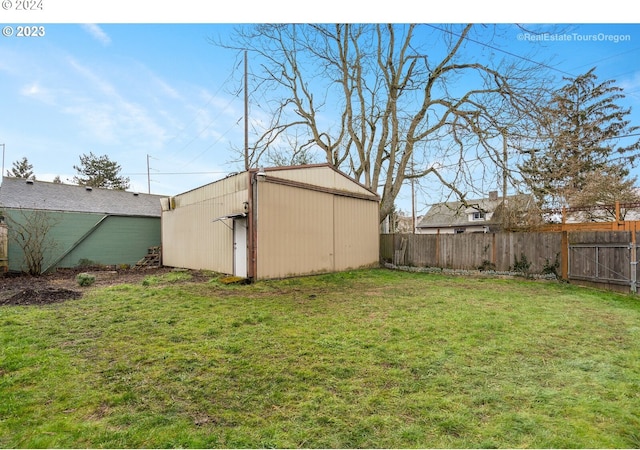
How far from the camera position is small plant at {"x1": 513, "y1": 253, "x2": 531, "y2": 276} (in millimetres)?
8852

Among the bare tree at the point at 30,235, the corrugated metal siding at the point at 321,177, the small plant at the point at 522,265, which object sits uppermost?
the corrugated metal siding at the point at 321,177

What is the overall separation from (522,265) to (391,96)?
8.18 m

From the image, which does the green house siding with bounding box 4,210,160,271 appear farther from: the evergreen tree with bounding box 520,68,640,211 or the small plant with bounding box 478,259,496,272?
the evergreen tree with bounding box 520,68,640,211

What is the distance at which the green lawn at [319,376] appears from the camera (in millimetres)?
1904

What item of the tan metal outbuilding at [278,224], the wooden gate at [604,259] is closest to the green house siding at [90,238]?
the tan metal outbuilding at [278,224]

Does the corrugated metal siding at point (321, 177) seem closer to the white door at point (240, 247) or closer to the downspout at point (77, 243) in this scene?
the white door at point (240, 247)

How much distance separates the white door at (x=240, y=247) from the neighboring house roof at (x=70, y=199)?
27.0 ft

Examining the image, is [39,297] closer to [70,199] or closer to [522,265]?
[70,199]

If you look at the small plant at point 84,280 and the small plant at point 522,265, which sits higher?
the small plant at point 522,265

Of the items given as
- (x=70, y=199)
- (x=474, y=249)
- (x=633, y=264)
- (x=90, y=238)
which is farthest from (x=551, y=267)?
(x=70, y=199)

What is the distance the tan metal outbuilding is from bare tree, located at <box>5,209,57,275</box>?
177 inches

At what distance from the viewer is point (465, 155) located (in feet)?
34.9

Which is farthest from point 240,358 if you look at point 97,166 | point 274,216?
point 97,166

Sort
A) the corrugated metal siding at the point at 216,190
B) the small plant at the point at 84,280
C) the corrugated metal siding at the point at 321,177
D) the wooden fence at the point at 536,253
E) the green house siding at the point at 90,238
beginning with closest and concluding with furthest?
the wooden fence at the point at 536,253
the small plant at the point at 84,280
the corrugated metal siding at the point at 216,190
the corrugated metal siding at the point at 321,177
the green house siding at the point at 90,238
